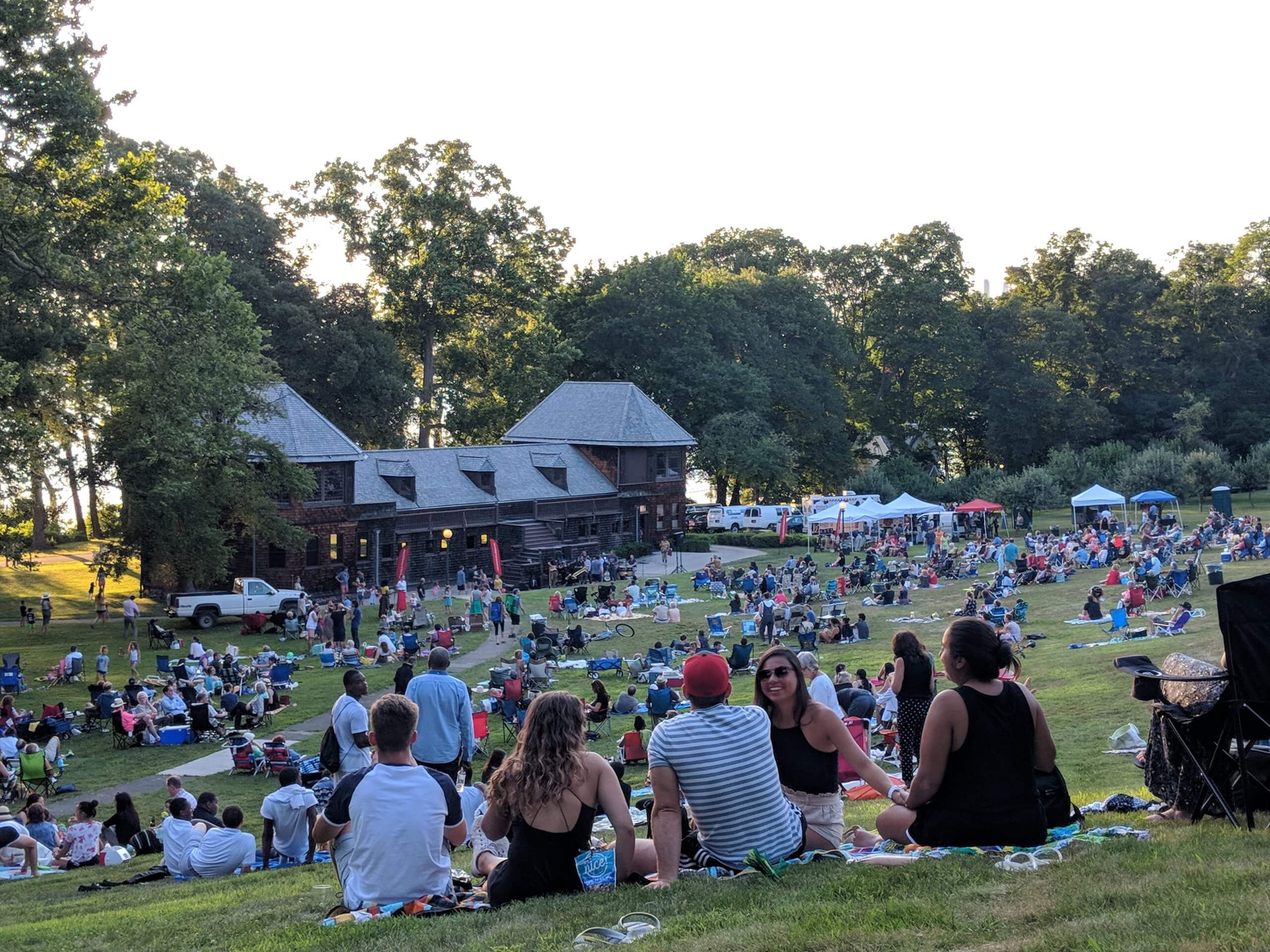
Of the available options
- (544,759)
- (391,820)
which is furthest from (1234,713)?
(391,820)

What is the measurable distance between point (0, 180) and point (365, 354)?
32661mm

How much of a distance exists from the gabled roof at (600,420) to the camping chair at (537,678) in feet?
111

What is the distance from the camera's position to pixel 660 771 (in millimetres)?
6336

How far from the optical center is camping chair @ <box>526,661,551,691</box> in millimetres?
24484

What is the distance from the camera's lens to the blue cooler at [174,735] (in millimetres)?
22766

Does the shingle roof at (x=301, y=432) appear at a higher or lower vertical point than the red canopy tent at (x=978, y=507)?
higher

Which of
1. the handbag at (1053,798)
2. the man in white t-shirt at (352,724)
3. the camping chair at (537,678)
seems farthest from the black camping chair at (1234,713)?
the camping chair at (537,678)

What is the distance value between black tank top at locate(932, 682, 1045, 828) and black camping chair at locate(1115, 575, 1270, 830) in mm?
1471

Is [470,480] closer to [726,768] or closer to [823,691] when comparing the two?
[823,691]

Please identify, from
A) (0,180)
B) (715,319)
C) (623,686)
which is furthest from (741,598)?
(715,319)

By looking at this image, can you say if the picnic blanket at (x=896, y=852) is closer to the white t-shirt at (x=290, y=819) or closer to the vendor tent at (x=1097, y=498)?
the white t-shirt at (x=290, y=819)

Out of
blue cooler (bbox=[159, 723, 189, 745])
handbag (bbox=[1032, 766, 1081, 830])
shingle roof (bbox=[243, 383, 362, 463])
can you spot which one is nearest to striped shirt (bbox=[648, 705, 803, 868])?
handbag (bbox=[1032, 766, 1081, 830])

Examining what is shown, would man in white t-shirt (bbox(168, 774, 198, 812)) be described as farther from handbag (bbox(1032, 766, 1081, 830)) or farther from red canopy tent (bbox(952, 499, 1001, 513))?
red canopy tent (bbox(952, 499, 1001, 513))

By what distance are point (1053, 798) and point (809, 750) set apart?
4.99 ft
